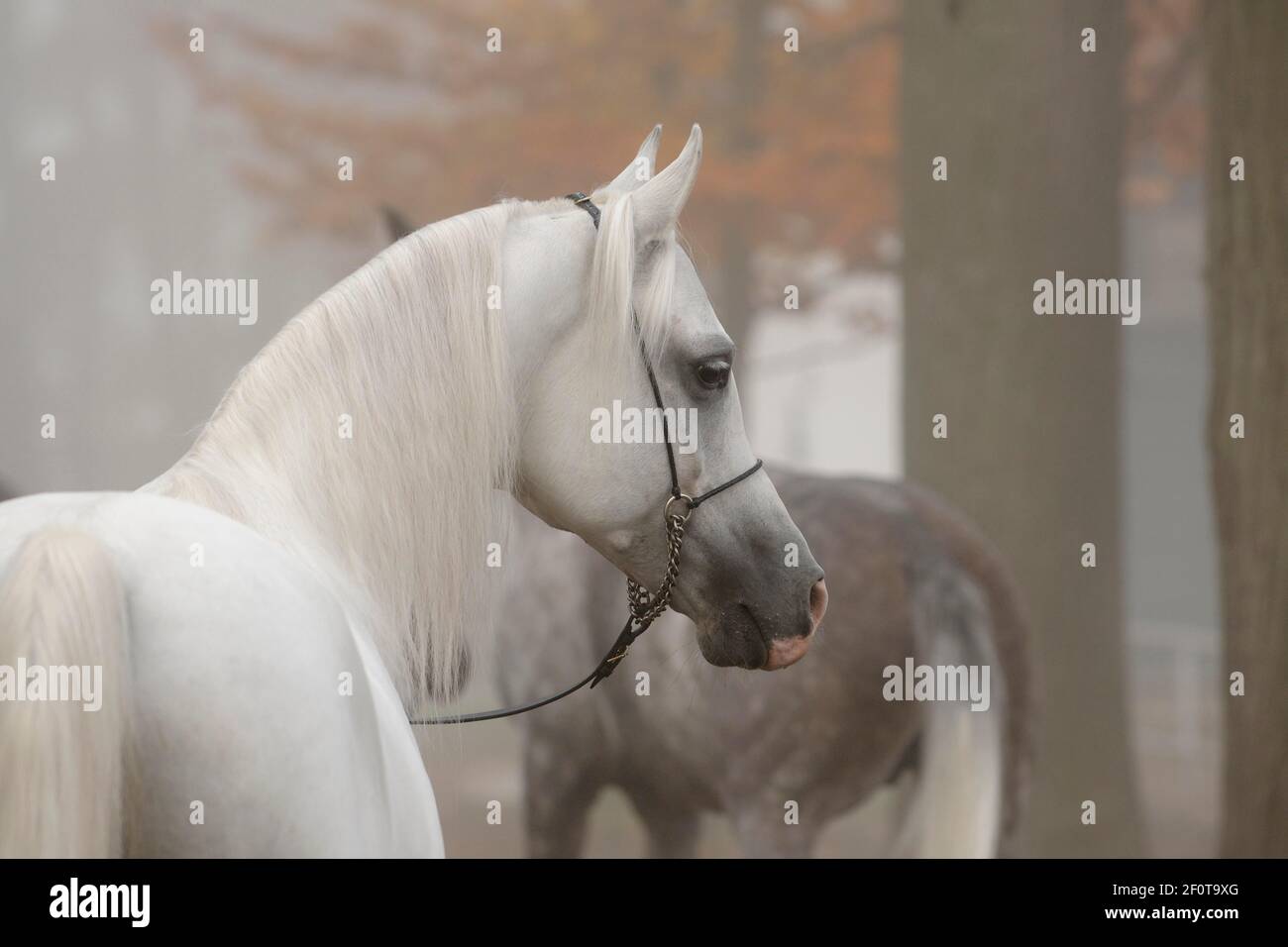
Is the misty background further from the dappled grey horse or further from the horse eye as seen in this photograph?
the dappled grey horse

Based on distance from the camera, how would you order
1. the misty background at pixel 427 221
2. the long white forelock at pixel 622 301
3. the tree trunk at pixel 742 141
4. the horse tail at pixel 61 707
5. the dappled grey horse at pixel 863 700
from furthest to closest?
the tree trunk at pixel 742 141, the misty background at pixel 427 221, the dappled grey horse at pixel 863 700, the long white forelock at pixel 622 301, the horse tail at pixel 61 707

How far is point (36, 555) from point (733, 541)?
100 cm

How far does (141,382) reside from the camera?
52.4ft

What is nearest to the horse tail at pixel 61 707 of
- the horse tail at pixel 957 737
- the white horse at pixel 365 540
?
the white horse at pixel 365 540

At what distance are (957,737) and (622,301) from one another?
208 cm

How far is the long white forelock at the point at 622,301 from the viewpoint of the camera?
1762 millimetres

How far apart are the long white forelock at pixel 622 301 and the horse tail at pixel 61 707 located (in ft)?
2.66

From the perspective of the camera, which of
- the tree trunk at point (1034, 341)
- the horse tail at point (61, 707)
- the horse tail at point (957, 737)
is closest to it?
the horse tail at point (61, 707)

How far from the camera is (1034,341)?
5004mm

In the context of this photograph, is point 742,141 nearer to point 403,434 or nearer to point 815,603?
point 815,603

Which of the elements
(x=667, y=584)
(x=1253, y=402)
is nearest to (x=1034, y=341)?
(x=1253, y=402)

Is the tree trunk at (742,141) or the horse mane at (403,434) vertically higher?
the tree trunk at (742,141)

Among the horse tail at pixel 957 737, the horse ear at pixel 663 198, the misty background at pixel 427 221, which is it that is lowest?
the horse tail at pixel 957 737

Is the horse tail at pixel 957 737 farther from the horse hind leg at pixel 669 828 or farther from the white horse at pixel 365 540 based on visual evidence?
the white horse at pixel 365 540
